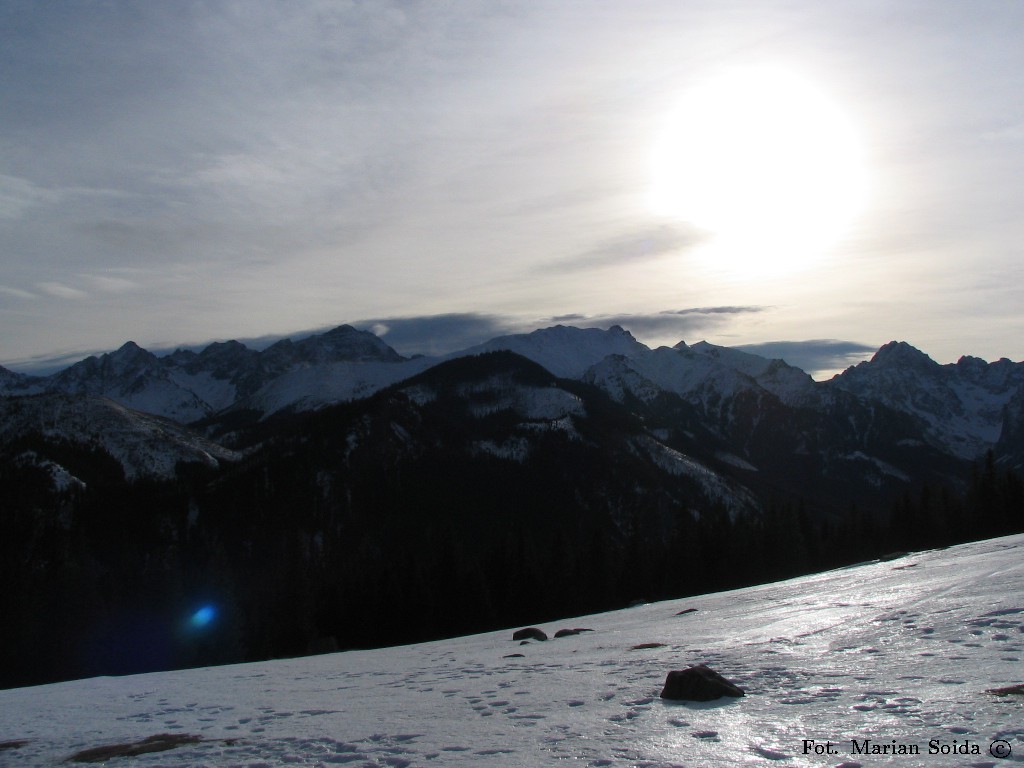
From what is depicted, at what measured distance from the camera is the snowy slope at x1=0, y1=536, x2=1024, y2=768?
9906 mm

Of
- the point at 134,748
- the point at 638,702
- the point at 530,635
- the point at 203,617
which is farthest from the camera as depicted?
the point at 203,617

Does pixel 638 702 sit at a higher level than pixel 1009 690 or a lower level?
lower

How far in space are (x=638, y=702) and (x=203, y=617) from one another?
116 m

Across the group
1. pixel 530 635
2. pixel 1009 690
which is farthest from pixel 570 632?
A: pixel 1009 690

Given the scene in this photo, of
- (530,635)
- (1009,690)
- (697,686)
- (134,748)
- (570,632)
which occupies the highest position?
(1009,690)

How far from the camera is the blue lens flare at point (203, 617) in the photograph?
10861 cm

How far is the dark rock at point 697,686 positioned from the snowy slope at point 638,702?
0.95 ft

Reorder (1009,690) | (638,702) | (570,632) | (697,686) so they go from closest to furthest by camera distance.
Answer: (1009,690)
(697,686)
(638,702)
(570,632)

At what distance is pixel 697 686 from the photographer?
12.4m

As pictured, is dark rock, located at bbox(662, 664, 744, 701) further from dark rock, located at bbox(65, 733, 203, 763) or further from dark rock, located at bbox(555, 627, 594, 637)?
dark rock, located at bbox(555, 627, 594, 637)

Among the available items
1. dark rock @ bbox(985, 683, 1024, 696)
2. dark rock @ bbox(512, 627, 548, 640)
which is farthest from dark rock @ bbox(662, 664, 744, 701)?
dark rock @ bbox(512, 627, 548, 640)

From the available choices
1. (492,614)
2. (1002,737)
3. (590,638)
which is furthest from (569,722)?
(492,614)

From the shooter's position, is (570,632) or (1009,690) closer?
(1009,690)

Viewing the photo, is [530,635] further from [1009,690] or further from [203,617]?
[203,617]
